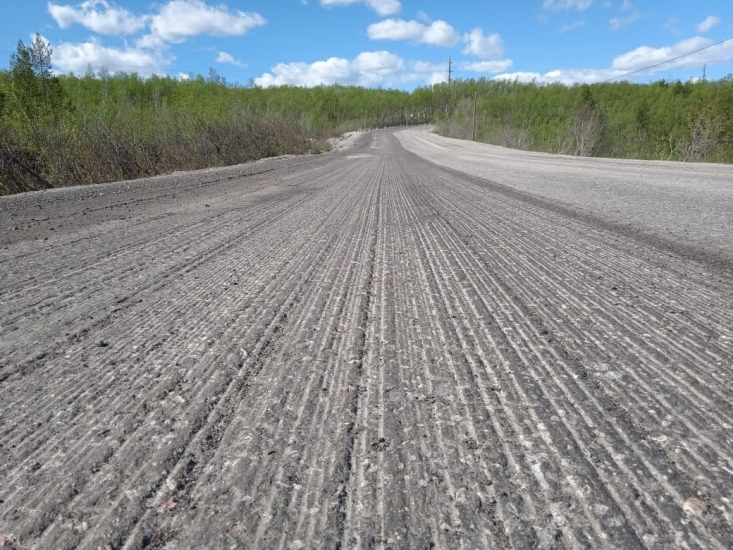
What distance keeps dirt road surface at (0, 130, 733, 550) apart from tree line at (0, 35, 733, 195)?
9.31 meters

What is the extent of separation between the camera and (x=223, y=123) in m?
18.0

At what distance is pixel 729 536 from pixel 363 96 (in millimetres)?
107174

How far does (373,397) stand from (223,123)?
18.7m

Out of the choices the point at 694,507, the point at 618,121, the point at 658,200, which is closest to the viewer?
the point at 694,507

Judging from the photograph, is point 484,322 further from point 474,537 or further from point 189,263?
point 189,263

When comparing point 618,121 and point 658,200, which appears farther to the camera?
point 618,121

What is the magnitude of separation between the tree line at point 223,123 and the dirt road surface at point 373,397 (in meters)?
9.31

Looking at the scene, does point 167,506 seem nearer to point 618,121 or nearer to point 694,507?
point 694,507

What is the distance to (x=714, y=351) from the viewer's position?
63.1 inches

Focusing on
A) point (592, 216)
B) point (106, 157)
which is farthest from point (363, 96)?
point (592, 216)

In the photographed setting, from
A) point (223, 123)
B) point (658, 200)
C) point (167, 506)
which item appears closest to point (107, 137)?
point (223, 123)

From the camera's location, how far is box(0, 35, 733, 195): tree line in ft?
35.1

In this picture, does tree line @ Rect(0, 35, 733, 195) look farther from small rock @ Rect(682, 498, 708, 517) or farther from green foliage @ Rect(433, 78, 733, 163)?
small rock @ Rect(682, 498, 708, 517)

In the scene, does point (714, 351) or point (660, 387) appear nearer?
point (660, 387)
